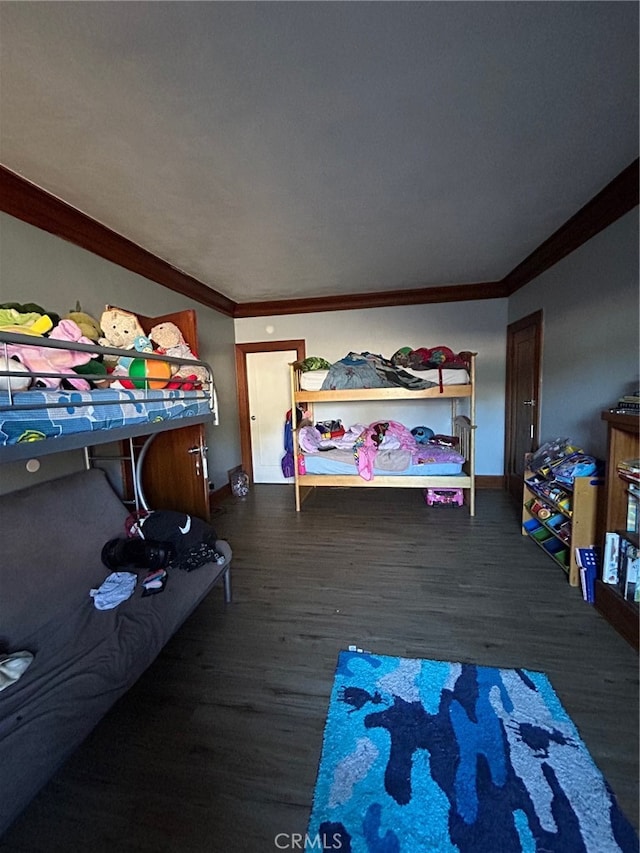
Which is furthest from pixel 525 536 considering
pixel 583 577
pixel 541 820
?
pixel 541 820

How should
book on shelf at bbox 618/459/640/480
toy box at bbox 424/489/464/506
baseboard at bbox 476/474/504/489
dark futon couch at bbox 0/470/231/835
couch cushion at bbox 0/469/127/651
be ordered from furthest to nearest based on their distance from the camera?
baseboard at bbox 476/474/504/489 → toy box at bbox 424/489/464/506 → book on shelf at bbox 618/459/640/480 → couch cushion at bbox 0/469/127/651 → dark futon couch at bbox 0/470/231/835

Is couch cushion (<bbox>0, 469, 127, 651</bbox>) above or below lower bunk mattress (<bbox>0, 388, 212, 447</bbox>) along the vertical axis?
below

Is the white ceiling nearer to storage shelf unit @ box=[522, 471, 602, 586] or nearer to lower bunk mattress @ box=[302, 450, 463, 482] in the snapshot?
storage shelf unit @ box=[522, 471, 602, 586]

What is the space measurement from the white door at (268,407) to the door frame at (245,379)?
1.9 inches

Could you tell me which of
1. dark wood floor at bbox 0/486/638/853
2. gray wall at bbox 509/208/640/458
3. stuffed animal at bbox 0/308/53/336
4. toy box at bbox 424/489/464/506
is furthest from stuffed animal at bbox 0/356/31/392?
toy box at bbox 424/489/464/506

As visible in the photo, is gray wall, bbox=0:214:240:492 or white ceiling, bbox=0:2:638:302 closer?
white ceiling, bbox=0:2:638:302

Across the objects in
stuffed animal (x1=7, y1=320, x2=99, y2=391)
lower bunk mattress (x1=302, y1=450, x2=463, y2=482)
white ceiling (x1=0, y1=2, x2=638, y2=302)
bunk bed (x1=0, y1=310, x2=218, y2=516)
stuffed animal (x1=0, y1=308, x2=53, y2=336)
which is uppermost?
white ceiling (x1=0, y1=2, x2=638, y2=302)

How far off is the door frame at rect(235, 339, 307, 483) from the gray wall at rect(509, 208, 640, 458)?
9.04 feet

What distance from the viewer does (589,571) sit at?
205cm

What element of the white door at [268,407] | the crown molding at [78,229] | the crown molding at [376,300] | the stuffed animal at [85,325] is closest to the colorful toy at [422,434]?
the crown molding at [376,300]

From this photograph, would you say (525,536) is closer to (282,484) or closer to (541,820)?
(541,820)

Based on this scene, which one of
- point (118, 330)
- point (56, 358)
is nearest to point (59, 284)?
point (118, 330)

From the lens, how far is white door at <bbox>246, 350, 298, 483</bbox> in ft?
15.7
